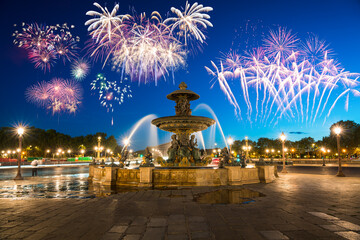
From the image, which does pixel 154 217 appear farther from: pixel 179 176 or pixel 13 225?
pixel 179 176

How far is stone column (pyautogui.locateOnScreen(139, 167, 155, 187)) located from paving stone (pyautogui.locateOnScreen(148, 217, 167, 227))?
5.66 meters

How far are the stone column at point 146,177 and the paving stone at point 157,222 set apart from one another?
18.6ft

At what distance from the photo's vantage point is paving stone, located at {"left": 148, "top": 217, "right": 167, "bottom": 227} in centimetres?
492

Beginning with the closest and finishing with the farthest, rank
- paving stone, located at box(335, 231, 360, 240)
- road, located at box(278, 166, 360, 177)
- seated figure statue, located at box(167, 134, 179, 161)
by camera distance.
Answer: paving stone, located at box(335, 231, 360, 240) < seated figure statue, located at box(167, 134, 179, 161) < road, located at box(278, 166, 360, 177)

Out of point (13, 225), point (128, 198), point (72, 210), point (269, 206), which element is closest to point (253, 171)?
point (269, 206)

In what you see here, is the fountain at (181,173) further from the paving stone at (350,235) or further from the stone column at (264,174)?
the paving stone at (350,235)

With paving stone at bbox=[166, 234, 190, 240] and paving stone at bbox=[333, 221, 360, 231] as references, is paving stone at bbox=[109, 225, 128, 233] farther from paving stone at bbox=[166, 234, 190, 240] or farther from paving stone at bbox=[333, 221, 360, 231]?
paving stone at bbox=[333, 221, 360, 231]

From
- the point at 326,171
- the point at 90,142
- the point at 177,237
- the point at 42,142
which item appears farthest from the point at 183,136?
the point at 90,142

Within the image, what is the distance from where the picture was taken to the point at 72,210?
6.38m

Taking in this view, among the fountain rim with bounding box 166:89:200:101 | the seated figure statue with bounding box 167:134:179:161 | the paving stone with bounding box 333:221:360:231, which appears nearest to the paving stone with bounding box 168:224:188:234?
the paving stone with bounding box 333:221:360:231

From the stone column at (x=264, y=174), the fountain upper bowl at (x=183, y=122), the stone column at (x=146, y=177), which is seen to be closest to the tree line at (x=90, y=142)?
the fountain upper bowl at (x=183, y=122)

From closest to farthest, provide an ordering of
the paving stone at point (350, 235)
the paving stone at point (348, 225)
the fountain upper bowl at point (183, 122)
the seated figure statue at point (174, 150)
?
1. the paving stone at point (350, 235)
2. the paving stone at point (348, 225)
3. the fountain upper bowl at point (183, 122)
4. the seated figure statue at point (174, 150)

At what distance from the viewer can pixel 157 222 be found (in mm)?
5141

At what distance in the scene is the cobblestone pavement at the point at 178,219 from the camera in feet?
14.3
